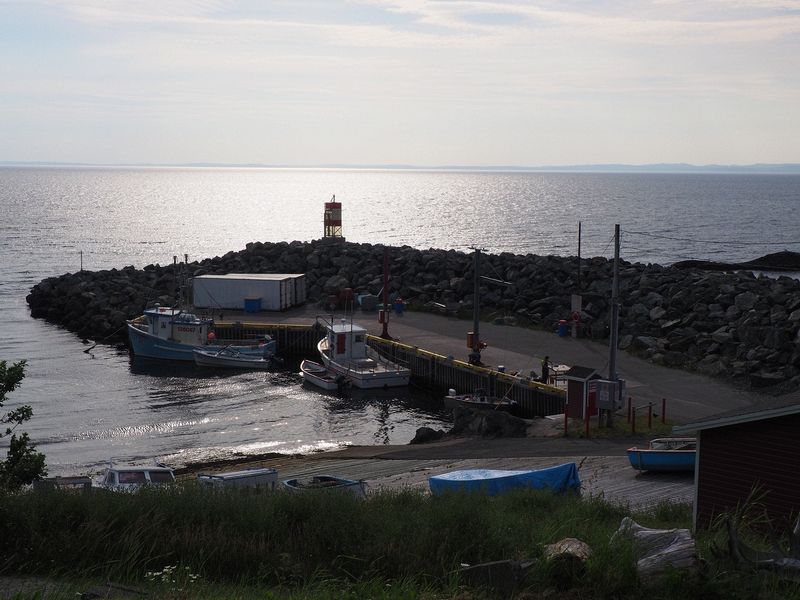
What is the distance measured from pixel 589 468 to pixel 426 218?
163 m

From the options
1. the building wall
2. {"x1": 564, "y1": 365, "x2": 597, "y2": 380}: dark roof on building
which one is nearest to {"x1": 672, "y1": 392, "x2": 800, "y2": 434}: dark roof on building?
the building wall

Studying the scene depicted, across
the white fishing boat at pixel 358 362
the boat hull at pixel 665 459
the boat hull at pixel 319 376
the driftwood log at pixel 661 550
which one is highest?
the driftwood log at pixel 661 550

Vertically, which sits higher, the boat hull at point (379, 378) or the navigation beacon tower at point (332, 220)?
the navigation beacon tower at point (332, 220)

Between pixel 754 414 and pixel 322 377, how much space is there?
91.7ft

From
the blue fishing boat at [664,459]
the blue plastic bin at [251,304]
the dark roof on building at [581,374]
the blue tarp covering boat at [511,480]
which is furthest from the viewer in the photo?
the blue plastic bin at [251,304]

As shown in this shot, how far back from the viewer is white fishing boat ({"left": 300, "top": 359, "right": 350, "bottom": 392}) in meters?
41.2

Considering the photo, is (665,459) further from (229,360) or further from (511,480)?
(229,360)

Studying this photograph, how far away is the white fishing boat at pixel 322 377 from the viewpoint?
1622 inches

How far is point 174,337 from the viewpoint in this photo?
47688mm

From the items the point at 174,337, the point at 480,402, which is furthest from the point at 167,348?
the point at 480,402

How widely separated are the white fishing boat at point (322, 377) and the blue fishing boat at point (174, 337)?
3290 millimetres

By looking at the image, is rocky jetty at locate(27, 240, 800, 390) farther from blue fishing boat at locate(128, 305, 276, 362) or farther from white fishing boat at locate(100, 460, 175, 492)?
white fishing boat at locate(100, 460, 175, 492)

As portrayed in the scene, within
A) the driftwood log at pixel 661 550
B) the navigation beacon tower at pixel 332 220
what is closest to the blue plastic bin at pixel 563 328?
the navigation beacon tower at pixel 332 220

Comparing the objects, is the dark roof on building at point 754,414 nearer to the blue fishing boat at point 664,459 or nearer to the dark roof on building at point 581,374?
the blue fishing boat at point 664,459
